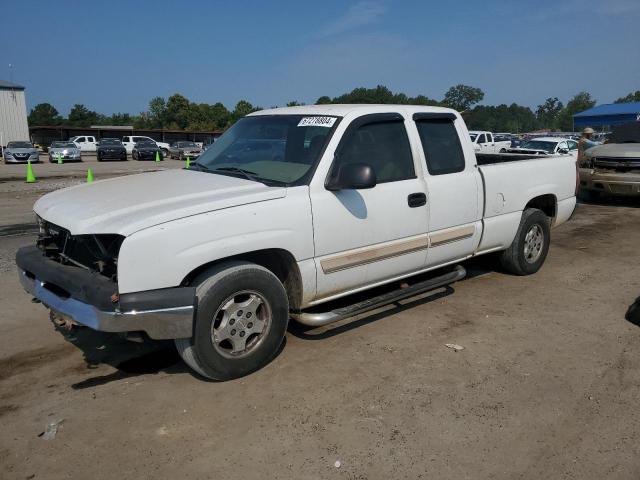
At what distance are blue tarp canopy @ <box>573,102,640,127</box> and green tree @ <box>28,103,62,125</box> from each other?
86.3m

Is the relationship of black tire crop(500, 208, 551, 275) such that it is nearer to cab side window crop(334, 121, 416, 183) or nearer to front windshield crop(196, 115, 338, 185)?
cab side window crop(334, 121, 416, 183)

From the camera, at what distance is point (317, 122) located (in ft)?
14.2

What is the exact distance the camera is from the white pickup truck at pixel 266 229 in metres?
3.28

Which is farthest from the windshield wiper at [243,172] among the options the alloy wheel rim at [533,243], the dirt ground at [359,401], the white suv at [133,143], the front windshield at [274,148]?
the white suv at [133,143]

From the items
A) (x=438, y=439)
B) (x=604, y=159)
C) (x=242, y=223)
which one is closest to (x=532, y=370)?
(x=438, y=439)

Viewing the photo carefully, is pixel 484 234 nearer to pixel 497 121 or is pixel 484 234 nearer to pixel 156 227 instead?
pixel 156 227

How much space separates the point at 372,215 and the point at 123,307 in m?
1.95

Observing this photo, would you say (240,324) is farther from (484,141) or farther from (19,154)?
(19,154)

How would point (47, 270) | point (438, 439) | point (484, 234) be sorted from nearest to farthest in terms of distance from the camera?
1. point (438, 439)
2. point (47, 270)
3. point (484, 234)

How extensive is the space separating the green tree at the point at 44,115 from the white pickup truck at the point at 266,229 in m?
103

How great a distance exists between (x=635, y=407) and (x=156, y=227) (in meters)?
3.17

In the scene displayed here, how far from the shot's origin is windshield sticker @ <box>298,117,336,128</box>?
4.24 metres

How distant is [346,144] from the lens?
4191 millimetres

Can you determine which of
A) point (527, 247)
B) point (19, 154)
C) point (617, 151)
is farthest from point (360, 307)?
point (19, 154)
